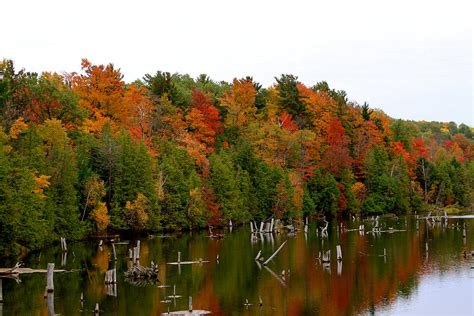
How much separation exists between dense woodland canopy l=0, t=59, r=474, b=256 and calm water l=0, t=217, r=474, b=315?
246 inches

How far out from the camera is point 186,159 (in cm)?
9188

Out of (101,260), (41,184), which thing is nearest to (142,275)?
(101,260)

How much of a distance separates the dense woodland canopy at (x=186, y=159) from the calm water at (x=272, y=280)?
20.5 ft

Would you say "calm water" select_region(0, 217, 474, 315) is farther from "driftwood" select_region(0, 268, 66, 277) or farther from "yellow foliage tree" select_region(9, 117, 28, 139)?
"yellow foliage tree" select_region(9, 117, 28, 139)

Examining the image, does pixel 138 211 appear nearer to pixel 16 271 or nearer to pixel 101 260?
pixel 101 260

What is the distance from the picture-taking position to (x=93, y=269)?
2173 inches

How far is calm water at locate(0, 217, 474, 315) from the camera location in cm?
4094

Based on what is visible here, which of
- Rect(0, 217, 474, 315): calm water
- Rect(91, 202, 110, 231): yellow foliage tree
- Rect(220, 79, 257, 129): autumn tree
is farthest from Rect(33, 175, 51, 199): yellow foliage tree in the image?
Rect(220, 79, 257, 129): autumn tree

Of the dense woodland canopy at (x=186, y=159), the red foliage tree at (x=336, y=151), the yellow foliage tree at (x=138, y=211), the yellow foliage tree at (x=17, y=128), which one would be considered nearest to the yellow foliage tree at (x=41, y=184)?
the dense woodland canopy at (x=186, y=159)

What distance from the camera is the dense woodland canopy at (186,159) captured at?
234 feet

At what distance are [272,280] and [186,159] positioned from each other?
43413 mm

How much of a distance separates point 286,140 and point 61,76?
3413cm

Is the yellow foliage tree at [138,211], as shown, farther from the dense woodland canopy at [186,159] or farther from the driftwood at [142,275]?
the driftwood at [142,275]

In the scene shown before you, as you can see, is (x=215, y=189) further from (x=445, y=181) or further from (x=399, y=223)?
(x=445, y=181)
